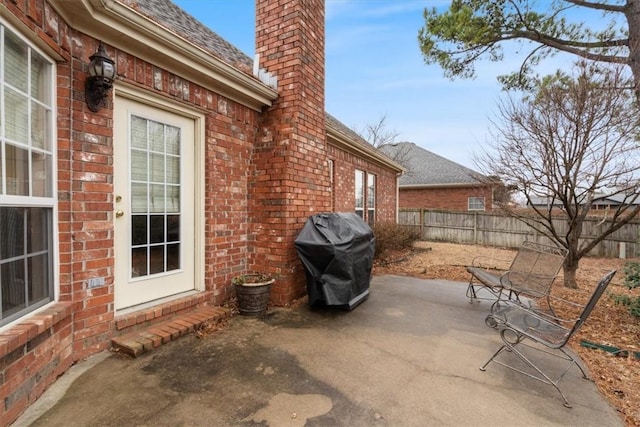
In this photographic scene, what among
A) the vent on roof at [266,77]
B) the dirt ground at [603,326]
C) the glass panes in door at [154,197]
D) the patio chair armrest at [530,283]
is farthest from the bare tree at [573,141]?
the glass panes in door at [154,197]

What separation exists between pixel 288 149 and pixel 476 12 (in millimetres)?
5944

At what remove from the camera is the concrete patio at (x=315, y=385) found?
6.07 feet

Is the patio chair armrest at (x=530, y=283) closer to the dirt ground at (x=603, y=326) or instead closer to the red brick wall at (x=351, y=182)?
the dirt ground at (x=603, y=326)

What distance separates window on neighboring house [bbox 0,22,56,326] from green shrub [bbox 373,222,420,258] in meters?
6.48

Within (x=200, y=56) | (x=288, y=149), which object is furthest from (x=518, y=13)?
(x=200, y=56)

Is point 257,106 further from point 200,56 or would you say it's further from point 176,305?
point 176,305

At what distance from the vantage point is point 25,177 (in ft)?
6.49

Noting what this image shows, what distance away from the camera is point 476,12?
6516 mm

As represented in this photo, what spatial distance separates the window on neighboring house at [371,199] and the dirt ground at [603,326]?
1296 mm

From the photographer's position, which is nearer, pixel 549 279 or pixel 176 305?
pixel 176 305

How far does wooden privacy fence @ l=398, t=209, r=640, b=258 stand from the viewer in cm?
920

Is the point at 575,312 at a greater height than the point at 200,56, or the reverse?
the point at 200,56

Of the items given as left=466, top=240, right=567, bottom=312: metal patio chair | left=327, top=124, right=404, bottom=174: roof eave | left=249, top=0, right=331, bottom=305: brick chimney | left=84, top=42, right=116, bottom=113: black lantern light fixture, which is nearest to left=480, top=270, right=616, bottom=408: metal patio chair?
left=466, top=240, right=567, bottom=312: metal patio chair

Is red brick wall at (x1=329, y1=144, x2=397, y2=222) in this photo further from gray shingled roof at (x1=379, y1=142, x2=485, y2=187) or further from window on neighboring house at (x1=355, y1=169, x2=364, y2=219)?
gray shingled roof at (x1=379, y1=142, x2=485, y2=187)
